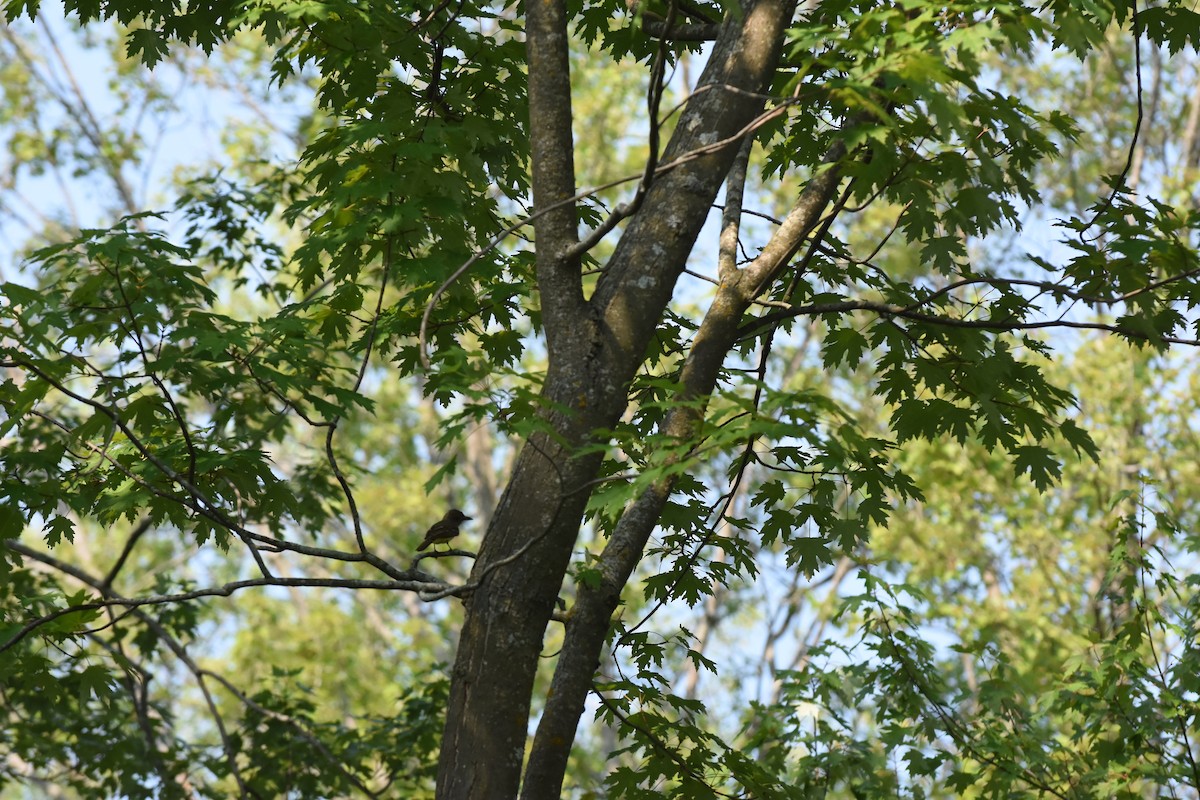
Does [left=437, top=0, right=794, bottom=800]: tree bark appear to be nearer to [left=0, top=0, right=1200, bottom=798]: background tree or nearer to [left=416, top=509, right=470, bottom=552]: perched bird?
[left=0, top=0, right=1200, bottom=798]: background tree

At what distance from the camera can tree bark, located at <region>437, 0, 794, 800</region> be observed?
10.9 ft

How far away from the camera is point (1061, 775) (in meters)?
5.96

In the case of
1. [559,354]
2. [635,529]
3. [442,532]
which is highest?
[442,532]

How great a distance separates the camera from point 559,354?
141 inches

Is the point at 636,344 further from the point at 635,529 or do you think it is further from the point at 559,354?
the point at 635,529

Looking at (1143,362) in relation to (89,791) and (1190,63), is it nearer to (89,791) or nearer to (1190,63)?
(1190,63)

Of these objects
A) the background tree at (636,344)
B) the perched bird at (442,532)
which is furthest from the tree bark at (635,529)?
the perched bird at (442,532)

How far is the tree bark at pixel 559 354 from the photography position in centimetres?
332

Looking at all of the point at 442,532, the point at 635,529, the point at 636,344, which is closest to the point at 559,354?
the point at 636,344

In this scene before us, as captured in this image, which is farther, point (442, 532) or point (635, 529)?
point (442, 532)

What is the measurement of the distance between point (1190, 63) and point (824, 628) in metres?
10.4

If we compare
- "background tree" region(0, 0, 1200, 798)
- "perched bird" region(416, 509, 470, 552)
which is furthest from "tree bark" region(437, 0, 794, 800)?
"perched bird" region(416, 509, 470, 552)

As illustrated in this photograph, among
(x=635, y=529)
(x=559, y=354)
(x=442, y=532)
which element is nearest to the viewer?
(x=559, y=354)

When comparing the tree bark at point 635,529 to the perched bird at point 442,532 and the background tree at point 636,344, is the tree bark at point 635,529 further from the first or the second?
the perched bird at point 442,532
